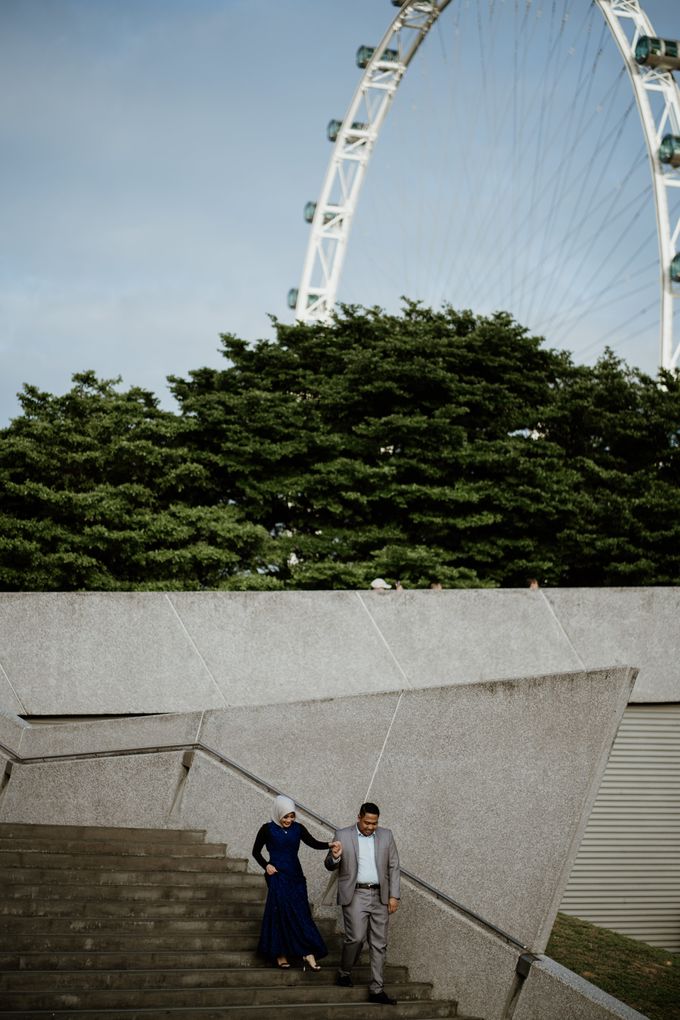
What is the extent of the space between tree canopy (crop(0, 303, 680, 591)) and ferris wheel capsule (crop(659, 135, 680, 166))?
625 cm

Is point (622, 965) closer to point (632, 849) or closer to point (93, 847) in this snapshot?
point (632, 849)

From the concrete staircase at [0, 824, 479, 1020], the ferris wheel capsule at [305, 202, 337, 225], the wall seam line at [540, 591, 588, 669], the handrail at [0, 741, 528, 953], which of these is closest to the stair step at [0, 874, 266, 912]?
the concrete staircase at [0, 824, 479, 1020]

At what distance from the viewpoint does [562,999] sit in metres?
6.88

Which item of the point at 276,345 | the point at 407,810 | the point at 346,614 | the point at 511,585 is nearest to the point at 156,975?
the point at 407,810

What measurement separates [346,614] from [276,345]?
18.7 metres

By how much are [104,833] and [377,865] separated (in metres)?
3.44

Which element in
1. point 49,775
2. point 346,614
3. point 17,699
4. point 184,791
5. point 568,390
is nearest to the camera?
point 184,791

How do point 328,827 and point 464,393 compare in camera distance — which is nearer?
point 328,827

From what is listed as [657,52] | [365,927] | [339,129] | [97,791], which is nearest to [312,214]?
[339,129]

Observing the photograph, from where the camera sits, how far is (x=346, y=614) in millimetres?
13664

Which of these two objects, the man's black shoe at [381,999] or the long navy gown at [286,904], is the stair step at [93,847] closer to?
the long navy gown at [286,904]

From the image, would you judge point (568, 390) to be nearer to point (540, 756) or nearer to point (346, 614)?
point (346, 614)

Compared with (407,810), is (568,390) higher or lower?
higher

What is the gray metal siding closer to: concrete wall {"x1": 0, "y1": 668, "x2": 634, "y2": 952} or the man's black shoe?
concrete wall {"x1": 0, "y1": 668, "x2": 634, "y2": 952}
